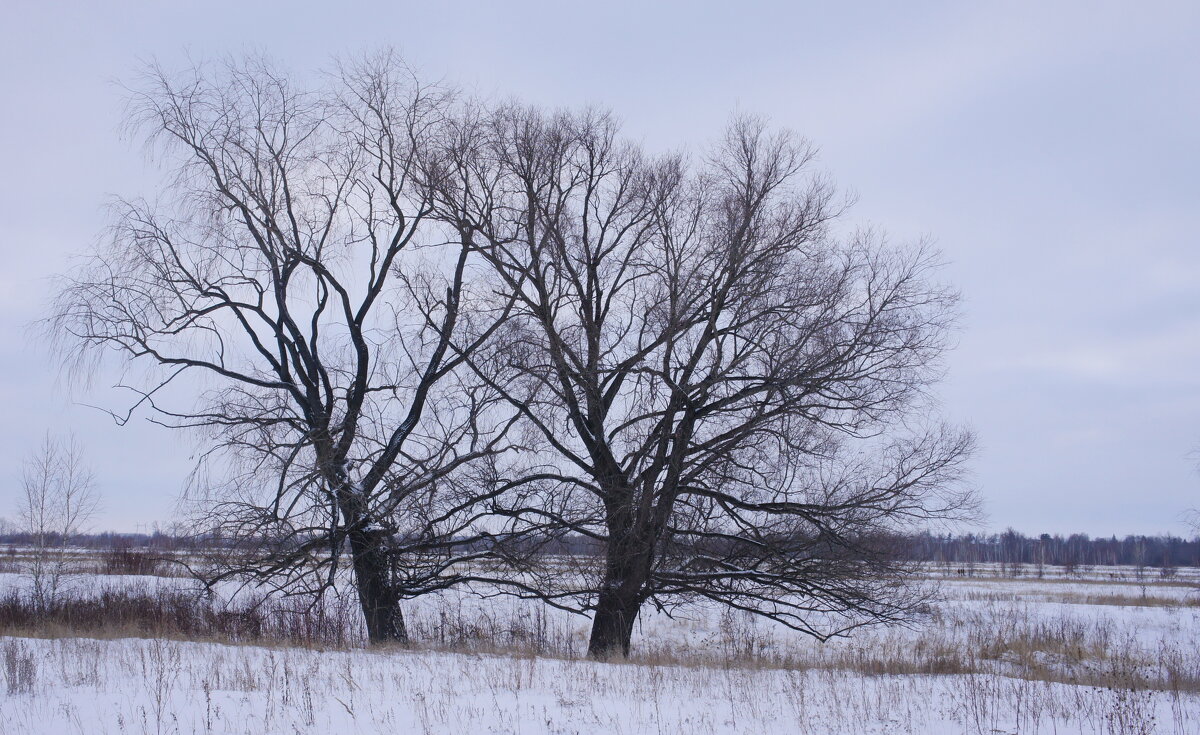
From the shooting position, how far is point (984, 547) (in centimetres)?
12150

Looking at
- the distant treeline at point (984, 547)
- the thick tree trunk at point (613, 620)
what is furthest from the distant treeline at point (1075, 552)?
the thick tree trunk at point (613, 620)

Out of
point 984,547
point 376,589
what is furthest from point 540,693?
point 984,547

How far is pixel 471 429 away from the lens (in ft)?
51.9

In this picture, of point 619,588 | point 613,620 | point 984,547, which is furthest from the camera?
point 984,547

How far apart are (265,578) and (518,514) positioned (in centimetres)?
475

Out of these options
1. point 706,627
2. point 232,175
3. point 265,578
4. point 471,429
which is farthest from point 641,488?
point 706,627

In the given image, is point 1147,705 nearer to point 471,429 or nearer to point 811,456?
point 811,456

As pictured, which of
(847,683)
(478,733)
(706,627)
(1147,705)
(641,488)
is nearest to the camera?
(478,733)

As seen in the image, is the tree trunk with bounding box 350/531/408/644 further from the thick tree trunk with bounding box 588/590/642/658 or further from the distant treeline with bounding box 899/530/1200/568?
the distant treeline with bounding box 899/530/1200/568

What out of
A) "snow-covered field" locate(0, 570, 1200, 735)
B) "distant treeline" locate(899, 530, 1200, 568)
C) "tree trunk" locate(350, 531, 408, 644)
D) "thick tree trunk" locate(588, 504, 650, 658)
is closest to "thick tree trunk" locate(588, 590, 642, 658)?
"thick tree trunk" locate(588, 504, 650, 658)

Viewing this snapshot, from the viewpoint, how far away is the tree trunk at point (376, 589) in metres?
15.7

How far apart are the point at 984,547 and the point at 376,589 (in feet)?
406

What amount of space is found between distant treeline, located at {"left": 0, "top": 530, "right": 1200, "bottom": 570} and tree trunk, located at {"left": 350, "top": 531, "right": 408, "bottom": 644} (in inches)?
79.8

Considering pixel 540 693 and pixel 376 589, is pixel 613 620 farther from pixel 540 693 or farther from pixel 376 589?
pixel 540 693
